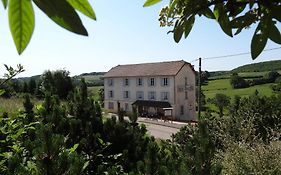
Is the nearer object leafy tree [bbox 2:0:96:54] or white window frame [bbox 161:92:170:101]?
leafy tree [bbox 2:0:96:54]

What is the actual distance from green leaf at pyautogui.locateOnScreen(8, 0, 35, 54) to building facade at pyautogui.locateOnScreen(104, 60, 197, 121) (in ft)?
132

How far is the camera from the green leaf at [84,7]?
0.44 m

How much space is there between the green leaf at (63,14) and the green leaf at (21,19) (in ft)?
0.07

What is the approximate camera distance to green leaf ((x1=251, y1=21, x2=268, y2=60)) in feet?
2.97

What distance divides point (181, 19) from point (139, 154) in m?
4.60

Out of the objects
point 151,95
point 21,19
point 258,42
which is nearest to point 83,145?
point 258,42

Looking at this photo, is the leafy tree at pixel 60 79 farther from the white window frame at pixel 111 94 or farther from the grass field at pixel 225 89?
the grass field at pixel 225 89

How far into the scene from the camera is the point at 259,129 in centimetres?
1565

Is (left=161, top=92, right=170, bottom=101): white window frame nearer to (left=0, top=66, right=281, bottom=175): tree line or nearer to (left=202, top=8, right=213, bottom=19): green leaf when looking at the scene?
(left=0, top=66, right=281, bottom=175): tree line

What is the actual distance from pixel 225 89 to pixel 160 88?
101 feet

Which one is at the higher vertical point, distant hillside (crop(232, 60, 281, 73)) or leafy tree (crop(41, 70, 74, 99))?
distant hillside (crop(232, 60, 281, 73))

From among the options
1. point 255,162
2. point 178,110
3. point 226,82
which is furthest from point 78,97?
point 226,82

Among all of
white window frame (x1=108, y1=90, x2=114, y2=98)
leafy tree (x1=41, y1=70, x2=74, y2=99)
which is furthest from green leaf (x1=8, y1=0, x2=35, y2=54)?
leafy tree (x1=41, y1=70, x2=74, y2=99)

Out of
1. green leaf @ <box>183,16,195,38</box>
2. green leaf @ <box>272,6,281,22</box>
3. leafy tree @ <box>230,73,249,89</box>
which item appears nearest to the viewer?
green leaf @ <box>272,6,281,22</box>
